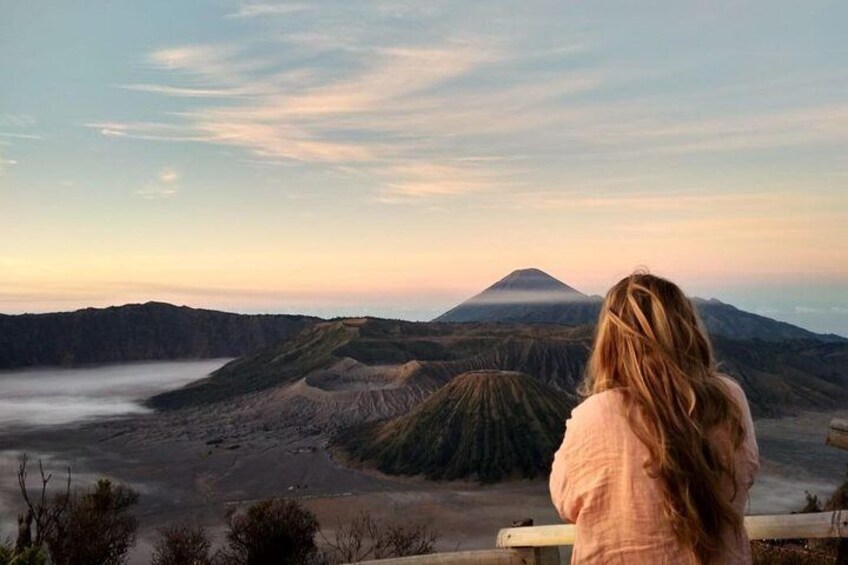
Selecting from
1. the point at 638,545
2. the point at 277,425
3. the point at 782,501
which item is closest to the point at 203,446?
the point at 277,425

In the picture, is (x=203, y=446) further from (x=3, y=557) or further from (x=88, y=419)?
(x=3, y=557)

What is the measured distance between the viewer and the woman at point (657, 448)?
2.01 meters

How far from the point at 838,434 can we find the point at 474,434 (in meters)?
40.0

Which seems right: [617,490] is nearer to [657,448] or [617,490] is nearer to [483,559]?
[657,448]

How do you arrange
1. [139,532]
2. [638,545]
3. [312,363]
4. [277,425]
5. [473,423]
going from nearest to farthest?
[638,545], [139,532], [473,423], [277,425], [312,363]

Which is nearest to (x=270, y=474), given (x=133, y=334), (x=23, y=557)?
(x=23, y=557)

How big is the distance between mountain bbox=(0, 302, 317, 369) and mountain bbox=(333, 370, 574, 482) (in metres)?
63.8

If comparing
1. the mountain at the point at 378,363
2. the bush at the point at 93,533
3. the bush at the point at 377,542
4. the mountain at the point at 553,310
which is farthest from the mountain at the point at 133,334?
the bush at the point at 93,533

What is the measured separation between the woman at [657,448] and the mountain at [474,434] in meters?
38.3

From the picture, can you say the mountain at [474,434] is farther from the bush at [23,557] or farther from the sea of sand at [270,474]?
the bush at [23,557]

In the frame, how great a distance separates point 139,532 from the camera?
2875cm

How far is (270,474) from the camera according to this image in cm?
4053

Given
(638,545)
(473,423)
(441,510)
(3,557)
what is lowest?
(441,510)

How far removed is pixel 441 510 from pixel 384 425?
49.5 ft
